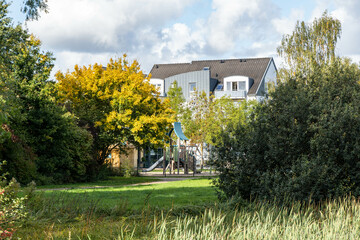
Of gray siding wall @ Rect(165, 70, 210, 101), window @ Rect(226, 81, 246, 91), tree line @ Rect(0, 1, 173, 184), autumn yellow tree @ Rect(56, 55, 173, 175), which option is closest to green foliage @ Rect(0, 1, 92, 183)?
tree line @ Rect(0, 1, 173, 184)

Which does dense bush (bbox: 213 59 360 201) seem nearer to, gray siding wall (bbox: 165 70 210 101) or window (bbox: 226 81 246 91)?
gray siding wall (bbox: 165 70 210 101)

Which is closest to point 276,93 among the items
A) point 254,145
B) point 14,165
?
point 254,145

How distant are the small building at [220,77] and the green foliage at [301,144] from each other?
3819 centimetres

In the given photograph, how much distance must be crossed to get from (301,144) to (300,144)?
3 centimetres

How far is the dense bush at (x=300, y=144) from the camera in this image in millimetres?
8914

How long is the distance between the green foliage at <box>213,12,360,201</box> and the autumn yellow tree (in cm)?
1260

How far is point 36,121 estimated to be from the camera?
749 inches

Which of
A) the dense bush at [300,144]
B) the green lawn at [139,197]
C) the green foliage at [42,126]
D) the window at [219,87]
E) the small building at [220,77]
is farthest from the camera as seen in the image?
the window at [219,87]

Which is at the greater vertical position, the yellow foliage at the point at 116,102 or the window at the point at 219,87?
the window at the point at 219,87

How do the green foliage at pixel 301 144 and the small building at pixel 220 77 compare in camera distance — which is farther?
the small building at pixel 220 77

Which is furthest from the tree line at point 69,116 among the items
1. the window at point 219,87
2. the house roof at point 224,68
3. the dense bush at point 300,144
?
the house roof at point 224,68

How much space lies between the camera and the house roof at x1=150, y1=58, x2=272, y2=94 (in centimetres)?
5275

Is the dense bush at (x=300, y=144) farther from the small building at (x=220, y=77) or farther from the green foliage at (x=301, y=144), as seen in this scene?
the small building at (x=220, y=77)

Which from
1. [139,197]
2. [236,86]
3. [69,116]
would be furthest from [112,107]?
[236,86]
